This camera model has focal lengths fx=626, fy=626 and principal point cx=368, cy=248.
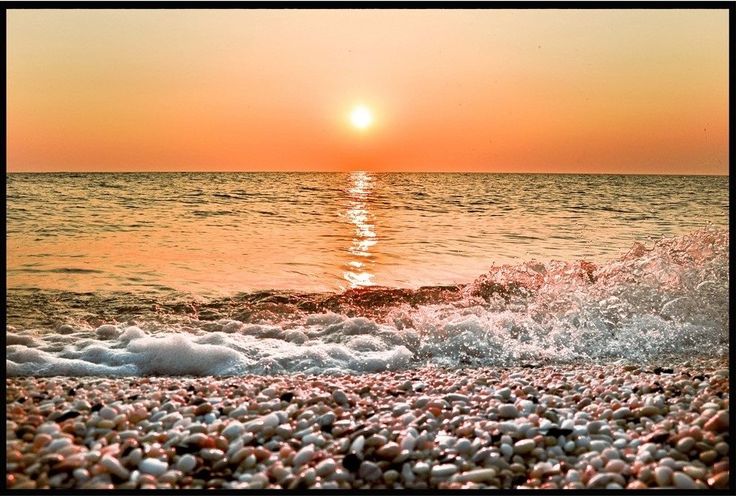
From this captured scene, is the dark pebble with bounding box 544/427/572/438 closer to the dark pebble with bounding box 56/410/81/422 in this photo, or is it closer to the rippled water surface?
the dark pebble with bounding box 56/410/81/422

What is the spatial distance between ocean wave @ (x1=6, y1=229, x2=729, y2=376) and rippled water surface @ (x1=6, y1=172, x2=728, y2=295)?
0.75 metres

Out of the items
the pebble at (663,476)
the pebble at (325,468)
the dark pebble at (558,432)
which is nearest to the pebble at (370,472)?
the pebble at (325,468)

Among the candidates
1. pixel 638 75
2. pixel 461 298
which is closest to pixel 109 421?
pixel 461 298

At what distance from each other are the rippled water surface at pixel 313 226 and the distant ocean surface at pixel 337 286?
0.21ft

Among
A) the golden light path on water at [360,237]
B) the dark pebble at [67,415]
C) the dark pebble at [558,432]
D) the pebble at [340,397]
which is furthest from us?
the golden light path on water at [360,237]

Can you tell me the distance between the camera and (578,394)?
3.72 metres

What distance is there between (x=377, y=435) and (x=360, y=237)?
9.16 m

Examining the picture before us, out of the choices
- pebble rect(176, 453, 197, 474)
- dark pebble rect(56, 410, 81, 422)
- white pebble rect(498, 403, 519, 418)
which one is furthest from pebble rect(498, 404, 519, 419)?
dark pebble rect(56, 410, 81, 422)

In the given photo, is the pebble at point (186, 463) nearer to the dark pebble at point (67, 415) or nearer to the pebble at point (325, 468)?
the pebble at point (325, 468)

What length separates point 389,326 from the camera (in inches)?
242

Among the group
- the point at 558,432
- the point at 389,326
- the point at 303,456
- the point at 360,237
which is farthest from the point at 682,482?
the point at 360,237

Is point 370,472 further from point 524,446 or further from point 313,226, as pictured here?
point 313,226

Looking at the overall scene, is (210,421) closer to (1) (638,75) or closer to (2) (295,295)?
(2) (295,295)

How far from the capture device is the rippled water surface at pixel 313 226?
867cm
